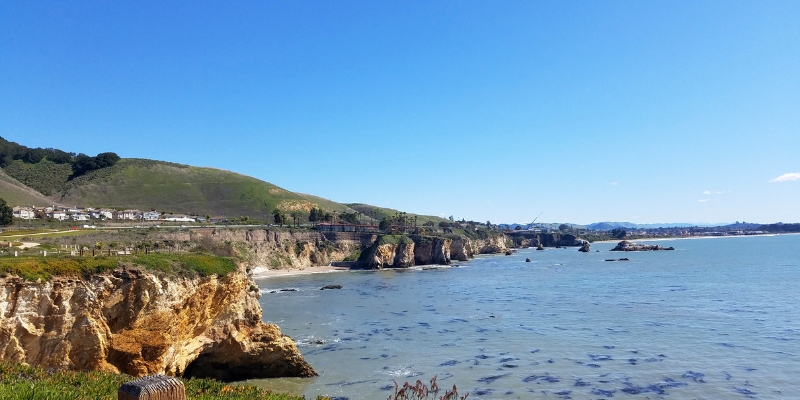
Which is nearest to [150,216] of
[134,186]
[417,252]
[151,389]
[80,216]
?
[80,216]

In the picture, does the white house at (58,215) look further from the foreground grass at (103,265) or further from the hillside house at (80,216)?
the foreground grass at (103,265)

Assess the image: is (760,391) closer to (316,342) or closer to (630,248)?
(316,342)

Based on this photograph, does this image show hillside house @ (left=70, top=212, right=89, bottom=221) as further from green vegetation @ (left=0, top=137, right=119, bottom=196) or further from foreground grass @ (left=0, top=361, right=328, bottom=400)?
foreground grass @ (left=0, top=361, right=328, bottom=400)

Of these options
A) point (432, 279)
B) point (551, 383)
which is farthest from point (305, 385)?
point (432, 279)

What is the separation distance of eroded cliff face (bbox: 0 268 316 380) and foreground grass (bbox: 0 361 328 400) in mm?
3281

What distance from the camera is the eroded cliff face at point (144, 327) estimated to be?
47.7 feet

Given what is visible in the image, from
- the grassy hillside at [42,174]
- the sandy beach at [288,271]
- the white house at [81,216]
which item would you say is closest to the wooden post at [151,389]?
the sandy beach at [288,271]

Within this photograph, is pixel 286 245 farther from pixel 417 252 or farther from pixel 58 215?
pixel 58 215

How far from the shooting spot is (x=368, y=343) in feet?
99.6

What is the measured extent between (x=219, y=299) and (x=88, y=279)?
563 cm

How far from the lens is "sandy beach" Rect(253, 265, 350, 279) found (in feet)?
268

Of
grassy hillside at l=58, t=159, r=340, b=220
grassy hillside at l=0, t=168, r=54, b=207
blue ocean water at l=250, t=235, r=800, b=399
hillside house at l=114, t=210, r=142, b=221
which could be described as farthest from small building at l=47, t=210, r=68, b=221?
blue ocean water at l=250, t=235, r=800, b=399

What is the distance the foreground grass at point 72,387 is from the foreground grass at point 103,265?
12.8ft

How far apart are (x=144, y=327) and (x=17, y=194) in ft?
403
